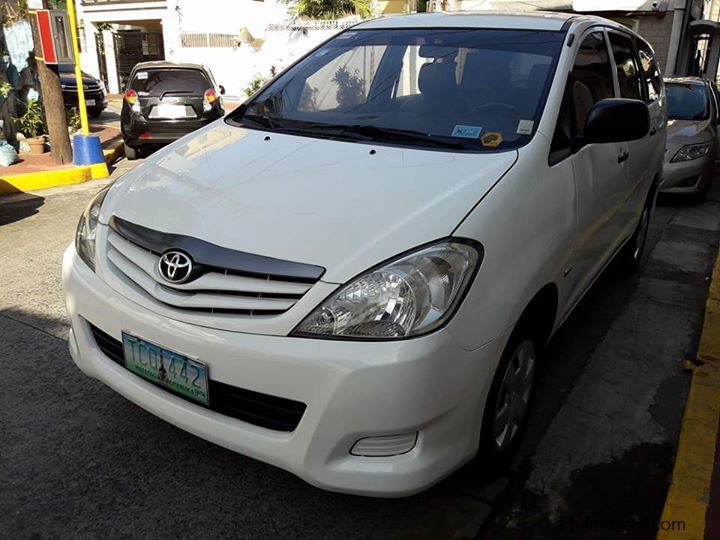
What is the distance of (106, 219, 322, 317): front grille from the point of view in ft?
6.64

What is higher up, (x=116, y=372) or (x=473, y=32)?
(x=473, y=32)

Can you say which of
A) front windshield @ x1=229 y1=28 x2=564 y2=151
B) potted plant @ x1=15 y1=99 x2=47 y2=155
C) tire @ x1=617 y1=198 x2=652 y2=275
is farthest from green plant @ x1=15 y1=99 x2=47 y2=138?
tire @ x1=617 y1=198 x2=652 y2=275

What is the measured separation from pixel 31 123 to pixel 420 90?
8.85 meters

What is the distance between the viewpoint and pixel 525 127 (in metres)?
2.73

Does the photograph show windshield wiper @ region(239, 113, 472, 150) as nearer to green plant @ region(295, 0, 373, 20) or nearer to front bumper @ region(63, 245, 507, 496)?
front bumper @ region(63, 245, 507, 496)

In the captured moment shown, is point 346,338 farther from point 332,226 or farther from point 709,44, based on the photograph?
point 709,44

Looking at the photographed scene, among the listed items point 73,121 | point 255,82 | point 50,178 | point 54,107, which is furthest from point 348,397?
point 255,82

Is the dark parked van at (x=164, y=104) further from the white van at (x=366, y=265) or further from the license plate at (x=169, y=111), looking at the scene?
the white van at (x=366, y=265)

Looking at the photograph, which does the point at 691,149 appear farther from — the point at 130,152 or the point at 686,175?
the point at 130,152

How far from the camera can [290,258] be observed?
80.3 inches

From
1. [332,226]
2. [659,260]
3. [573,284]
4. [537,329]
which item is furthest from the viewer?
[659,260]

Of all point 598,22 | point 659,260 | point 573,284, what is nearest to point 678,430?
point 573,284

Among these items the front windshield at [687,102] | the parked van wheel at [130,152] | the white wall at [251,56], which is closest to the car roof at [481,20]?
the front windshield at [687,102]

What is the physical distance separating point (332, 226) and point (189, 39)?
2247 cm
